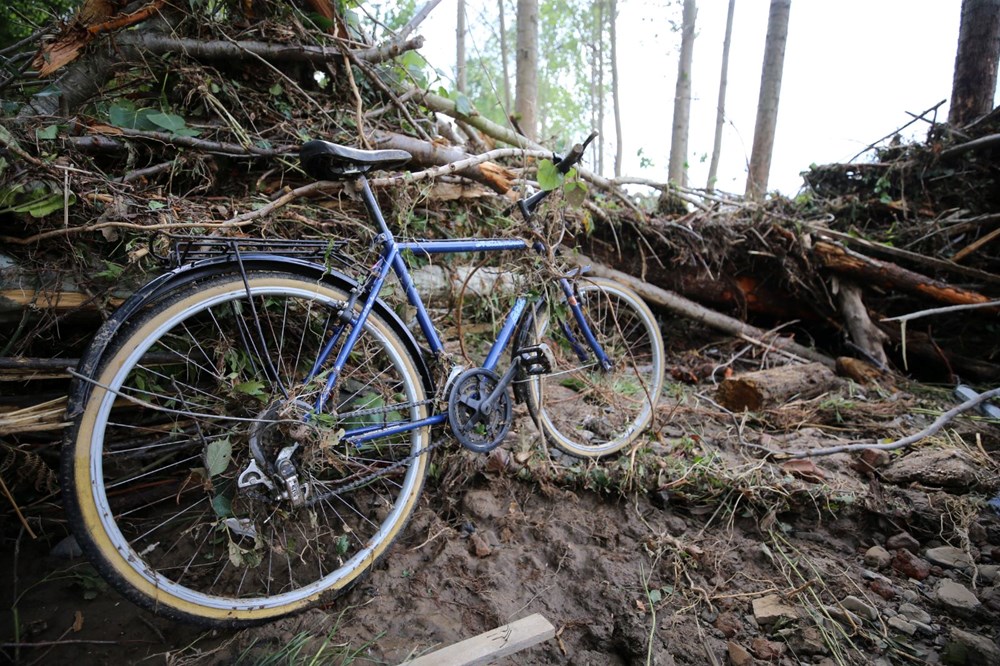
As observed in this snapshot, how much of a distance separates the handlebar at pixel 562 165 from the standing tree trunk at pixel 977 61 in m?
4.26

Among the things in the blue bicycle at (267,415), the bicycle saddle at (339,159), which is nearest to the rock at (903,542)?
the blue bicycle at (267,415)

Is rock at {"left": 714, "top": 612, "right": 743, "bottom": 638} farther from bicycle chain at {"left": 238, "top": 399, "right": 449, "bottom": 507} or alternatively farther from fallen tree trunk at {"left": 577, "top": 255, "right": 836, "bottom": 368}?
fallen tree trunk at {"left": 577, "top": 255, "right": 836, "bottom": 368}

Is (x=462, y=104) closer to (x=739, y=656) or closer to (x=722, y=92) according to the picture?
(x=739, y=656)

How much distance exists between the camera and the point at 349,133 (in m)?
2.60

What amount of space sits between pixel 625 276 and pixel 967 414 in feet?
7.54

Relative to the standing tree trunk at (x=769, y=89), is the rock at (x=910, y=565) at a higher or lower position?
lower

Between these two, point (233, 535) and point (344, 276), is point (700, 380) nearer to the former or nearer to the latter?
point (344, 276)

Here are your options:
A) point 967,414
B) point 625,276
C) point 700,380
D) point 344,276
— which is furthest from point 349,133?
point 967,414

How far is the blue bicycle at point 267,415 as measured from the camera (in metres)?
1.41

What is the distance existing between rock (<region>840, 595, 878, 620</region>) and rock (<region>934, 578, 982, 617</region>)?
27cm

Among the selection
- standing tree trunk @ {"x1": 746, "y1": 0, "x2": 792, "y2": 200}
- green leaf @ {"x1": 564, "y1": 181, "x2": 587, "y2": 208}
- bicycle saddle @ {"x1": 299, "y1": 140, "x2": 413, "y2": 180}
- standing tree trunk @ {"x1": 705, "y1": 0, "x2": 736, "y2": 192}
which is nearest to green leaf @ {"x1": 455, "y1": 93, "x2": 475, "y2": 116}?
green leaf @ {"x1": 564, "y1": 181, "x2": 587, "y2": 208}

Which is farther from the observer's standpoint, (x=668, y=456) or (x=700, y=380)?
(x=700, y=380)

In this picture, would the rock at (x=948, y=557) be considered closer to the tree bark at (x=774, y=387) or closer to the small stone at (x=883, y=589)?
the small stone at (x=883, y=589)

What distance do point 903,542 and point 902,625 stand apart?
475mm
